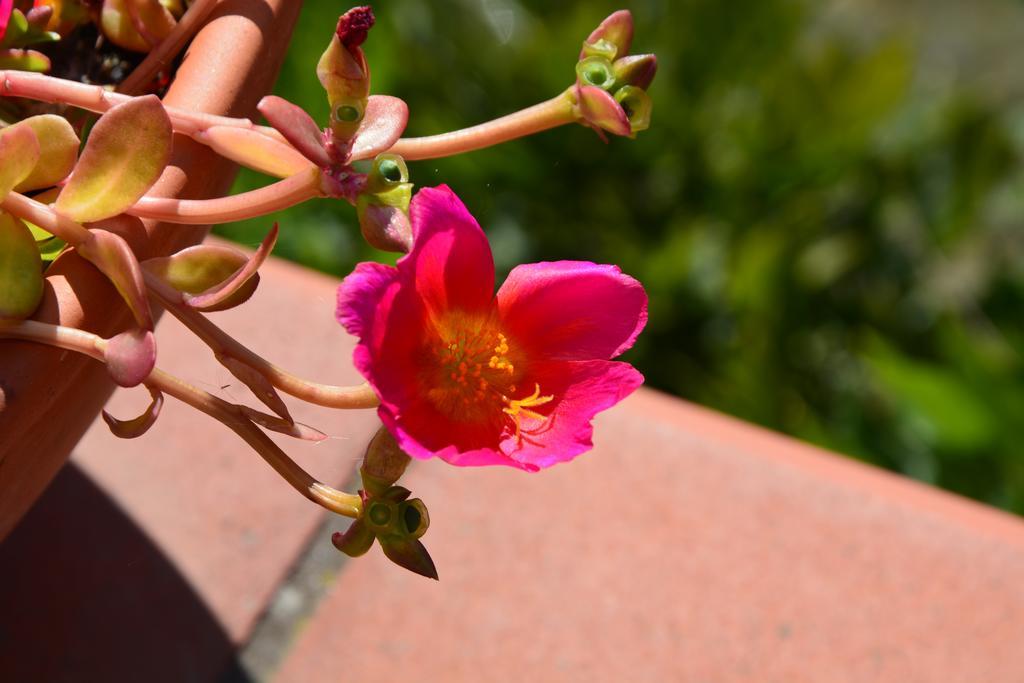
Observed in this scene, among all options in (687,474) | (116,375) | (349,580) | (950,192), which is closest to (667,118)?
(950,192)

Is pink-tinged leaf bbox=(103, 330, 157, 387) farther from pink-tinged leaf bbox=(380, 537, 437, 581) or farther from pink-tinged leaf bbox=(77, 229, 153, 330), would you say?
pink-tinged leaf bbox=(380, 537, 437, 581)

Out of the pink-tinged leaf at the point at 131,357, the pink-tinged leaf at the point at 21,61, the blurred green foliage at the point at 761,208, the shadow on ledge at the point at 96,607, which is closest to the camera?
the pink-tinged leaf at the point at 131,357

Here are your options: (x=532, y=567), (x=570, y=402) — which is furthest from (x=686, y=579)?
(x=570, y=402)

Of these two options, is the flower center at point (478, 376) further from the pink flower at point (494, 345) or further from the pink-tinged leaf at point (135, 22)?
the pink-tinged leaf at point (135, 22)

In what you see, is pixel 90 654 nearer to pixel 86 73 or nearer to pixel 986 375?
pixel 86 73

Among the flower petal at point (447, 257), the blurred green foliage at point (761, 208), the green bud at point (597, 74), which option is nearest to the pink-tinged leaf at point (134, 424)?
the flower petal at point (447, 257)

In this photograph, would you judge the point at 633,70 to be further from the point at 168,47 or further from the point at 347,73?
the point at 168,47
